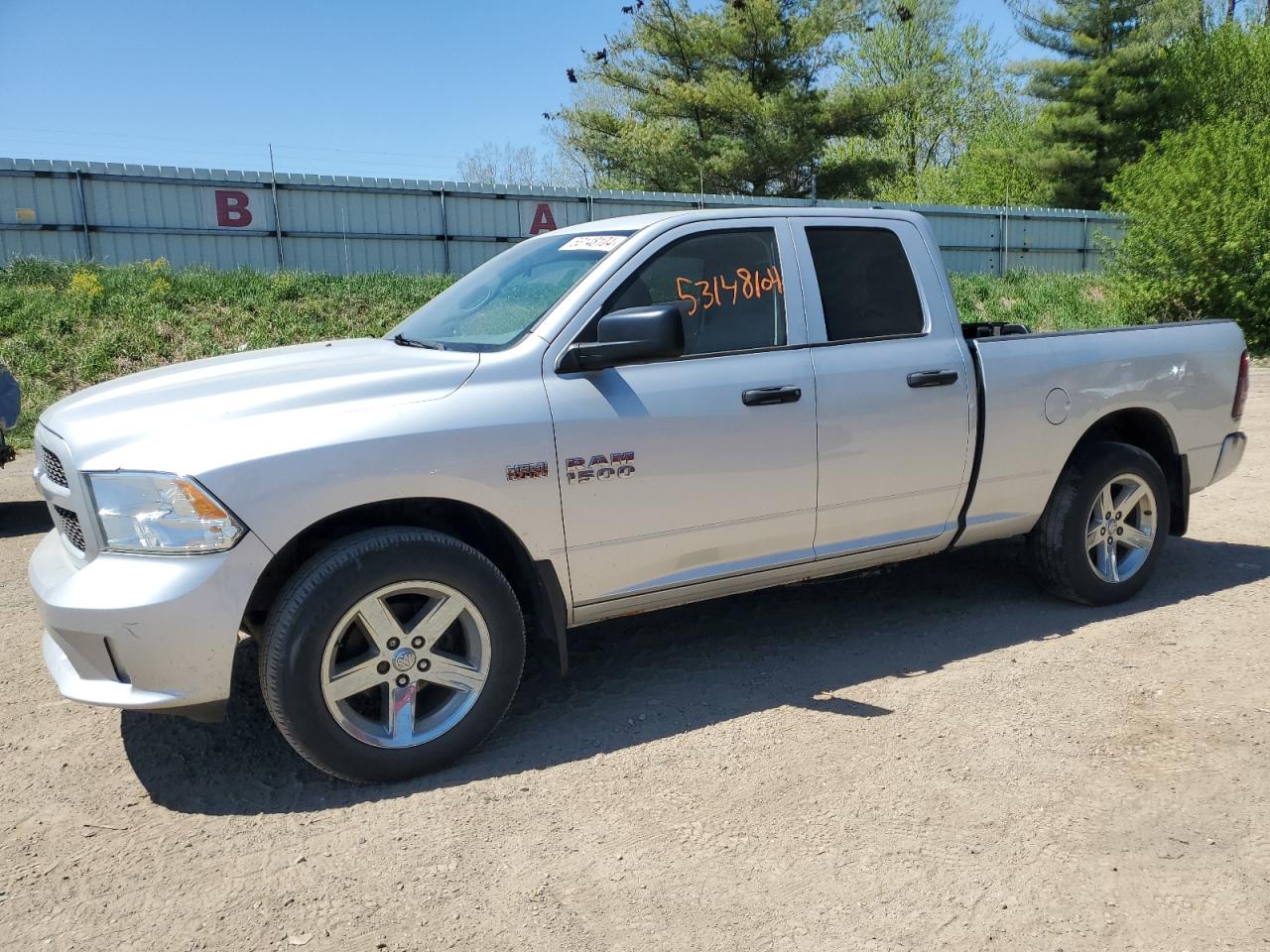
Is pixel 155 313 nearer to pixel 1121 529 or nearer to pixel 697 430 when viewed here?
pixel 697 430

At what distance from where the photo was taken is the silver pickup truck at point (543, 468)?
127 inches

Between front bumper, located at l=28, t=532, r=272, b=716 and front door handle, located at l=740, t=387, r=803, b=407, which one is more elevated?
front door handle, located at l=740, t=387, r=803, b=407

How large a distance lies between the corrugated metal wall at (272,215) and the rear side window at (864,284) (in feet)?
51.9

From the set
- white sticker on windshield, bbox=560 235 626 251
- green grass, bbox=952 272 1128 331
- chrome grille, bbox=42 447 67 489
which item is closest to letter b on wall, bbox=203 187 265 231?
green grass, bbox=952 272 1128 331

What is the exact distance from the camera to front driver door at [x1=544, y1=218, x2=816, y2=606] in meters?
3.78

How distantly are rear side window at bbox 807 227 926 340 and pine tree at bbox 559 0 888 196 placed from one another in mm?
25807

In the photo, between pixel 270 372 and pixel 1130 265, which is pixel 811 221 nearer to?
pixel 270 372

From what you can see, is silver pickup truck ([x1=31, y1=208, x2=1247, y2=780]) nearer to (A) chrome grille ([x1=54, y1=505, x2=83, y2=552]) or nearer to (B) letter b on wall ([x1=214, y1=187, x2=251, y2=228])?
(A) chrome grille ([x1=54, y1=505, x2=83, y2=552])

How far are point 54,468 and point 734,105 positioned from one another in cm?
2833

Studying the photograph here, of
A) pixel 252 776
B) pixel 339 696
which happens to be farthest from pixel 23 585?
pixel 339 696

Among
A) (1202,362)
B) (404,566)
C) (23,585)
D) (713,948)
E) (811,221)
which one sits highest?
(811,221)

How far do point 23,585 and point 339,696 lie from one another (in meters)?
3.56

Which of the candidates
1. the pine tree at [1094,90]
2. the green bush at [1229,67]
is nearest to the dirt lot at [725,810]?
the pine tree at [1094,90]

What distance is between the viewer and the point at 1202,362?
5.41m
